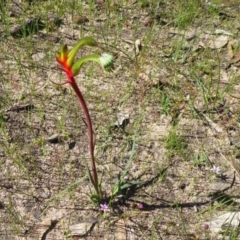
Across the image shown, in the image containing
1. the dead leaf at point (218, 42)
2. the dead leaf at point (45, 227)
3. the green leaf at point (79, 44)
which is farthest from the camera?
the dead leaf at point (218, 42)

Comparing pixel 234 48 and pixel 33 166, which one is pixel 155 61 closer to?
pixel 234 48

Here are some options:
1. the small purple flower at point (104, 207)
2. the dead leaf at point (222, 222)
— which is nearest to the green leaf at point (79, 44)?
the small purple flower at point (104, 207)

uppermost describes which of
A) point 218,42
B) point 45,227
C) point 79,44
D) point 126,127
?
point 79,44

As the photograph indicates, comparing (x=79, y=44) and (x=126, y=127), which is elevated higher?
(x=79, y=44)

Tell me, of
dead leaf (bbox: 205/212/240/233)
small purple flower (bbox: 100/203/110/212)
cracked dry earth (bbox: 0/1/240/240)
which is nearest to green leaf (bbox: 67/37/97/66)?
cracked dry earth (bbox: 0/1/240/240)

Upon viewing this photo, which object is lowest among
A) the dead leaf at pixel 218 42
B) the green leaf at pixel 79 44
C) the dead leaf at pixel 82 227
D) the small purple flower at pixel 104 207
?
the dead leaf at pixel 82 227

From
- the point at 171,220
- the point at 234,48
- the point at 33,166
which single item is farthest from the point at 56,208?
the point at 234,48

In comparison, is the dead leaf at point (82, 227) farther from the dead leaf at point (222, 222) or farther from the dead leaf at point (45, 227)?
the dead leaf at point (222, 222)

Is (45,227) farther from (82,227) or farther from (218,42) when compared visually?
(218,42)

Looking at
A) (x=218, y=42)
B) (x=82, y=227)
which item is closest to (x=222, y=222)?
(x=82, y=227)
